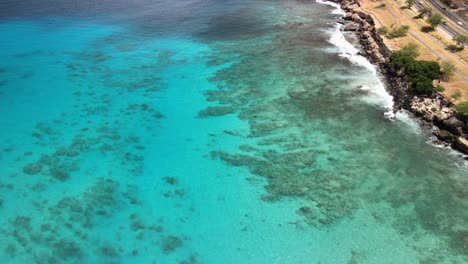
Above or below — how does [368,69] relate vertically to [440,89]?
below

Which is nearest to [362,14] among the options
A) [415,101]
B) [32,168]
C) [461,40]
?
[461,40]

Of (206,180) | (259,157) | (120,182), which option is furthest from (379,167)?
(120,182)

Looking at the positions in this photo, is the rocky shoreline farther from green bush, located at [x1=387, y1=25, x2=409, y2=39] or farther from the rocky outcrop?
green bush, located at [x1=387, y1=25, x2=409, y2=39]

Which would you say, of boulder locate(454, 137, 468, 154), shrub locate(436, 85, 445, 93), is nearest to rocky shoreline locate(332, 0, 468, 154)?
boulder locate(454, 137, 468, 154)

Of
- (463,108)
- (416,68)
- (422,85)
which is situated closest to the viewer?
(463,108)

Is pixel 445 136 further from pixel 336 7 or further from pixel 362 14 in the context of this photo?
pixel 336 7

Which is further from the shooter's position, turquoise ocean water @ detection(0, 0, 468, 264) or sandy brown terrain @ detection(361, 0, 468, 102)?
sandy brown terrain @ detection(361, 0, 468, 102)

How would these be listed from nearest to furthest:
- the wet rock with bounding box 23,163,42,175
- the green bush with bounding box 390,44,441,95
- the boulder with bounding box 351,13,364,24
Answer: the wet rock with bounding box 23,163,42,175 → the green bush with bounding box 390,44,441,95 → the boulder with bounding box 351,13,364,24
